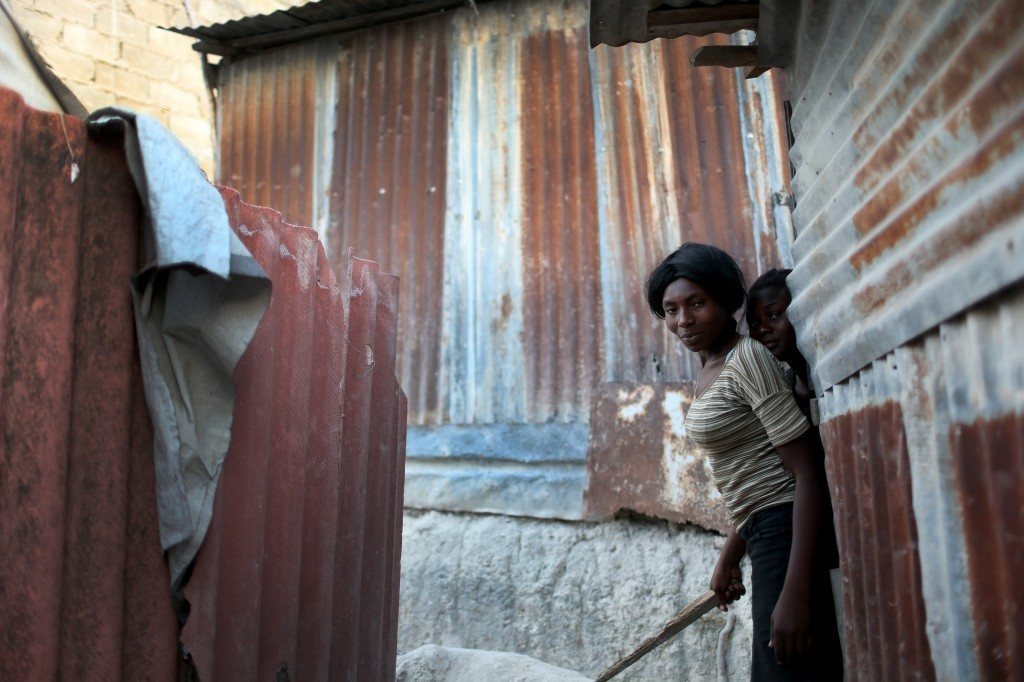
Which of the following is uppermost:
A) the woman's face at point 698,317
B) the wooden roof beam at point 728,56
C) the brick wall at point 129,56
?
the brick wall at point 129,56

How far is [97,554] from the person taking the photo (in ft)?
5.83

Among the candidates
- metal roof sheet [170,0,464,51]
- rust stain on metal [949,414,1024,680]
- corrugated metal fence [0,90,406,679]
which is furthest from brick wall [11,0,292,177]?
rust stain on metal [949,414,1024,680]

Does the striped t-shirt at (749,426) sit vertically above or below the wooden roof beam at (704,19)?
below

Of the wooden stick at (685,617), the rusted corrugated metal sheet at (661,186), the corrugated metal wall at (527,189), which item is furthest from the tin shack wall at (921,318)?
the corrugated metal wall at (527,189)

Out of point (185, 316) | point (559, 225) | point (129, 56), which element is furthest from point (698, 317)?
point (129, 56)

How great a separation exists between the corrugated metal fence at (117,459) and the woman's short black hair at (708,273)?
3.72ft

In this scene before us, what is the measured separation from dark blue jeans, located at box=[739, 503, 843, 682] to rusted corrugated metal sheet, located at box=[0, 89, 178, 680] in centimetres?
158

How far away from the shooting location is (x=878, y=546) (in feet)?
6.03

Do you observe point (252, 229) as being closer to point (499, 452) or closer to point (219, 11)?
point (499, 452)

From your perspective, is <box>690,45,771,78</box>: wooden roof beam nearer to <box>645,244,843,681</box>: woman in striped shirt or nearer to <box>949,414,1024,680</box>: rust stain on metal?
<box>645,244,843,681</box>: woman in striped shirt

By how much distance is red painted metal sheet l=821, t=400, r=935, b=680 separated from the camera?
5.49ft

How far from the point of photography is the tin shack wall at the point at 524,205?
4836 millimetres

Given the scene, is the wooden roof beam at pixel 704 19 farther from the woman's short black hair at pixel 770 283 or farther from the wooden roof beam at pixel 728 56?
the woman's short black hair at pixel 770 283

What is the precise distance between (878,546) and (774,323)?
43.0 inches
